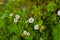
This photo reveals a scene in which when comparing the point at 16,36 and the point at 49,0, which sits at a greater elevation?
the point at 49,0

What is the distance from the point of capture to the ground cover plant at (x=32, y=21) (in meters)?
3.08

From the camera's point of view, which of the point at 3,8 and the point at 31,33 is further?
the point at 3,8

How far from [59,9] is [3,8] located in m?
0.81

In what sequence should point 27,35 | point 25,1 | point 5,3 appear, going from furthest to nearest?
point 5,3
point 25,1
point 27,35

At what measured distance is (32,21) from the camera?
314cm

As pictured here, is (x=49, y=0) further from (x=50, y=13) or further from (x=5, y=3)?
(x=5, y=3)

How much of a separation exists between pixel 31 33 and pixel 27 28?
0.09 metres

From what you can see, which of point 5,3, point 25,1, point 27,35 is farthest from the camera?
point 5,3

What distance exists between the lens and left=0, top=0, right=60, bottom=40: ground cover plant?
308 centimetres

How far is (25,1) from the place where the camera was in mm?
3301

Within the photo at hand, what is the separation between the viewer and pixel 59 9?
315cm

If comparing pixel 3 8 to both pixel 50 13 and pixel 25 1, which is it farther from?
pixel 50 13

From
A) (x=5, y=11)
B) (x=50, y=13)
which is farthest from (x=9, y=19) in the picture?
(x=50, y=13)

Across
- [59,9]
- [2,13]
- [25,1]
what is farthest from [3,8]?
[59,9]
